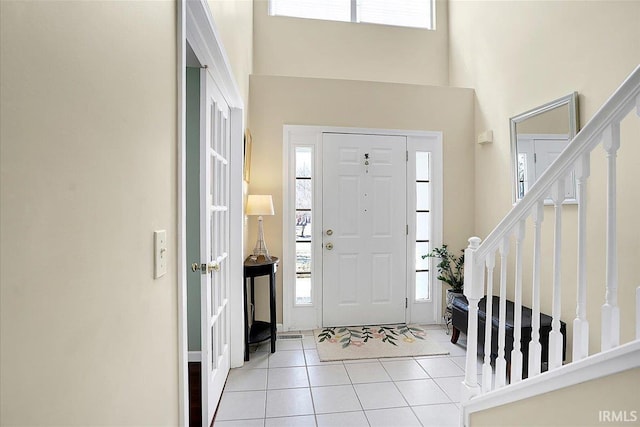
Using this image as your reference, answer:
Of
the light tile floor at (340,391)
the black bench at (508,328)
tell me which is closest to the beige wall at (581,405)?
the light tile floor at (340,391)

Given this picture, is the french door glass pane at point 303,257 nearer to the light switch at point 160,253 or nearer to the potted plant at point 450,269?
the potted plant at point 450,269

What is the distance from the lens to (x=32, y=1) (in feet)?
1.46

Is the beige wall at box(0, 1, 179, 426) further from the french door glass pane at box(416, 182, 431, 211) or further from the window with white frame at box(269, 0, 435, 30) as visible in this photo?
the window with white frame at box(269, 0, 435, 30)

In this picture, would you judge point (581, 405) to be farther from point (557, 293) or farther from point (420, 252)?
point (420, 252)

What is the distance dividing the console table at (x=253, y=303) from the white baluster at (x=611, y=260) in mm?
2163

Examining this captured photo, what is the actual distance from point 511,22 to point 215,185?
3.05m

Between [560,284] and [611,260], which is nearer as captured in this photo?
[611,260]

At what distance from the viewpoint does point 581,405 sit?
1098 millimetres

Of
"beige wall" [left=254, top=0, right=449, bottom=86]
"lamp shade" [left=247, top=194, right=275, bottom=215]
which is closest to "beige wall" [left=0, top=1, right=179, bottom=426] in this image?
"lamp shade" [left=247, top=194, right=275, bottom=215]

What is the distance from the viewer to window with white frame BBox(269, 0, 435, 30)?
398cm

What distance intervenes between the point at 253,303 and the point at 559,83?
3102 mm

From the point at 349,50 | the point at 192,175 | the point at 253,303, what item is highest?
the point at 349,50

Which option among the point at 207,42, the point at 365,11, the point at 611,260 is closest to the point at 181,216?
the point at 207,42

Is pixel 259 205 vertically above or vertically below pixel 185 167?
below
